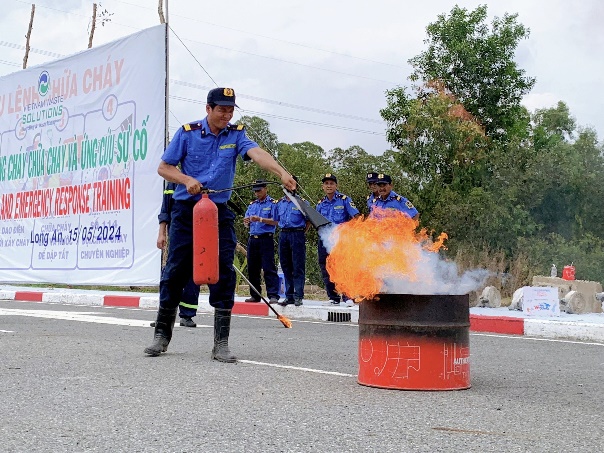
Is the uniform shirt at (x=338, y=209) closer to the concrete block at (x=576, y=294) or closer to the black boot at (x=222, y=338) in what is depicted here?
the concrete block at (x=576, y=294)

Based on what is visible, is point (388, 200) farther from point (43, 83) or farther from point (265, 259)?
point (43, 83)

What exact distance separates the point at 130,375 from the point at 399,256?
6.35ft

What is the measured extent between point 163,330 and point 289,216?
23.4 ft

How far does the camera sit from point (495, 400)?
5199 mm

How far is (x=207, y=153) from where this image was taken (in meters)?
7.02

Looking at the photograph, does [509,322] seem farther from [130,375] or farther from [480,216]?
[480,216]

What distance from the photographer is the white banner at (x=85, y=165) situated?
684 inches

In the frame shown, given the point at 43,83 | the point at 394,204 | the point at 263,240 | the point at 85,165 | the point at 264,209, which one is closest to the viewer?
the point at 394,204

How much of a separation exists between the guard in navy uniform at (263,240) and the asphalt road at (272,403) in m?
6.23

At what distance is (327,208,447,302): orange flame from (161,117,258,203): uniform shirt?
144 centimetres

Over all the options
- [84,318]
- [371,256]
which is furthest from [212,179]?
[84,318]

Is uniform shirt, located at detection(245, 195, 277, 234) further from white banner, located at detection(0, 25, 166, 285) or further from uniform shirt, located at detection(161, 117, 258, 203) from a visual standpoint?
uniform shirt, located at detection(161, 117, 258, 203)

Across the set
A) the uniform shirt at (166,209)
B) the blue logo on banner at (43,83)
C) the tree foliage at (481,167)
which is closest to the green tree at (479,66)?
the tree foliage at (481,167)

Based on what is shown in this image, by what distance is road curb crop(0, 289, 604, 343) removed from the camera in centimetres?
1066
